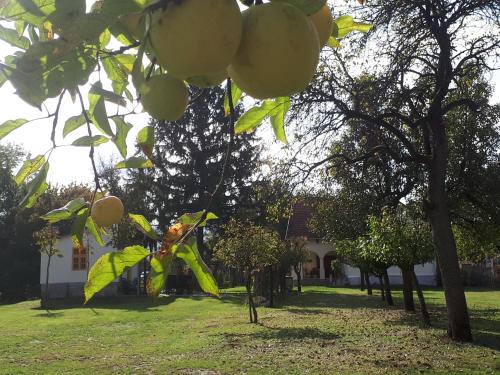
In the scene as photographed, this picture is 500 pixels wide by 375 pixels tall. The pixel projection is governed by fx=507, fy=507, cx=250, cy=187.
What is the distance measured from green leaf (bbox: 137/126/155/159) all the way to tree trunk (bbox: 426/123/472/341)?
10029mm

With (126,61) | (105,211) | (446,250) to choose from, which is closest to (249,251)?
(446,250)

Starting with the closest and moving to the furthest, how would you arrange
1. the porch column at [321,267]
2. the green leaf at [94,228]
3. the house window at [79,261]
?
the green leaf at [94,228], the house window at [79,261], the porch column at [321,267]

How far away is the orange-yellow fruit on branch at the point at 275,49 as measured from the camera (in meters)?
0.57

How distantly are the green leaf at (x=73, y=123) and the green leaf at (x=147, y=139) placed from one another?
0.16 meters

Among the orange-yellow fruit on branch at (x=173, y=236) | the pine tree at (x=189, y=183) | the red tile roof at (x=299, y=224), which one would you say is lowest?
the orange-yellow fruit on branch at (x=173, y=236)

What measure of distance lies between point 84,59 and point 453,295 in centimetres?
1054

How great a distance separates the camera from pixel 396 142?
13.1 metres

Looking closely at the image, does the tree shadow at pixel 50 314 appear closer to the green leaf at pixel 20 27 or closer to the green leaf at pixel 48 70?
the green leaf at pixel 20 27

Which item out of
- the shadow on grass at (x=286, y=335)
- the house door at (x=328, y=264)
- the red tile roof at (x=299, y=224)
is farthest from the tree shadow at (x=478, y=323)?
the house door at (x=328, y=264)

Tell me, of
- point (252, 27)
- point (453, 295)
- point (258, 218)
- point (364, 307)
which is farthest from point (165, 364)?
point (258, 218)

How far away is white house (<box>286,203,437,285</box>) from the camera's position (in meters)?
30.8

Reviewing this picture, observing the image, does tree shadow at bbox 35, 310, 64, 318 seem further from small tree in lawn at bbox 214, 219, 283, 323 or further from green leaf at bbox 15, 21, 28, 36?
green leaf at bbox 15, 21, 28, 36

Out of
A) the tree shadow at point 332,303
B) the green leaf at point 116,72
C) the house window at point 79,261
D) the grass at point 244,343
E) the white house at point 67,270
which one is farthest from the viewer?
the house window at point 79,261

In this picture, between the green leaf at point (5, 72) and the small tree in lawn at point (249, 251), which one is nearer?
the green leaf at point (5, 72)
